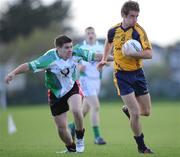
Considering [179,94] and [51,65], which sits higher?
[51,65]

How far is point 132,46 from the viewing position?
12.1 meters

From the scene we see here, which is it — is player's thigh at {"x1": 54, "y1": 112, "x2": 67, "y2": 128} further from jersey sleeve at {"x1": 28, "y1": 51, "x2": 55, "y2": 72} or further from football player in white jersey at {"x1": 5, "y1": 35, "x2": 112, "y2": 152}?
jersey sleeve at {"x1": 28, "y1": 51, "x2": 55, "y2": 72}

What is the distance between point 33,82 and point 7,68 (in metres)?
9.27

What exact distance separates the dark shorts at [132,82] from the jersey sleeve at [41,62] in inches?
49.8

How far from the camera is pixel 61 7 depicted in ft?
250

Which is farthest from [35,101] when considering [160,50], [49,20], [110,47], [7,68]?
[110,47]

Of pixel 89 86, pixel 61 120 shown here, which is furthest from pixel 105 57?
pixel 89 86

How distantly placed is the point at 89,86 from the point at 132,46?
5031 millimetres

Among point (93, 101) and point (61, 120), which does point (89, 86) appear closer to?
point (93, 101)

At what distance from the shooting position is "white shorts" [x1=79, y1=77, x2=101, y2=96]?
16891 mm

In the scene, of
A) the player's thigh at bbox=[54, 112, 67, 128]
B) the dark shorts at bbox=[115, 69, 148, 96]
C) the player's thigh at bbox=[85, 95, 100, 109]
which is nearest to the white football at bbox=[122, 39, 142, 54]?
the dark shorts at bbox=[115, 69, 148, 96]

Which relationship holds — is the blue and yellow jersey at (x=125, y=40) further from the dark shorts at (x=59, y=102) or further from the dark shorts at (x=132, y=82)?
the dark shorts at (x=59, y=102)

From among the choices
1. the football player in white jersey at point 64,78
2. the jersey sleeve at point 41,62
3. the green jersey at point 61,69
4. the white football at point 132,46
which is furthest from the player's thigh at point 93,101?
the white football at point 132,46

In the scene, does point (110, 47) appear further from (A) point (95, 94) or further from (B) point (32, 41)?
(B) point (32, 41)
